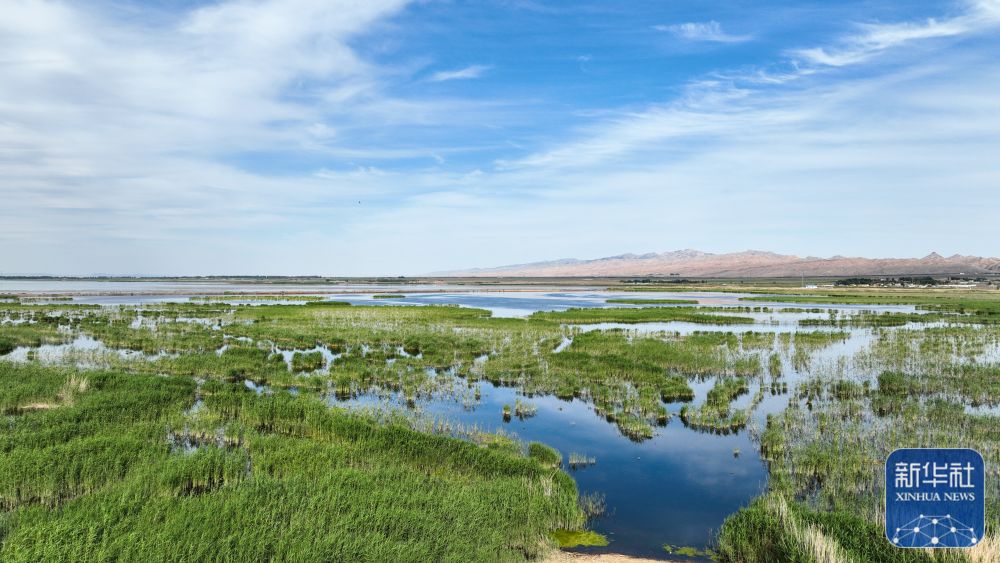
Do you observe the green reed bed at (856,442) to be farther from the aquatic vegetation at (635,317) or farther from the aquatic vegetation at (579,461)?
the aquatic vegetation at (635,317)

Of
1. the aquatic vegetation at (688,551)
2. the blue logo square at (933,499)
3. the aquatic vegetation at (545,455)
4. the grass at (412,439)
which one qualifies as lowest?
the aquatic vegetation at (688,551)

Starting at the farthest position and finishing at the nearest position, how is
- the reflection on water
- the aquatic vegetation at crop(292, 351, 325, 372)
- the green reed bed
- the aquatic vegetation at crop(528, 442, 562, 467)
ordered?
the aquatic vegetation at crop(292, 351, 325, 372), the aquatic vegetation at crop(528, 442, 562, 467), the reflection on water, the green reed bed

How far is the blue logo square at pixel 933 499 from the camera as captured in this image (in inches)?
333

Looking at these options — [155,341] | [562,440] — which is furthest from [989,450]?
[155,341]

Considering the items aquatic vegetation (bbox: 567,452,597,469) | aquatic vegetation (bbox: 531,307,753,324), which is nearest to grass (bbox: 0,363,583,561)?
aquatic vegetation (bbox: 567,452,597,469)

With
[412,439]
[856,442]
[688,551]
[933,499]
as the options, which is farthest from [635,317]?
[933,499]

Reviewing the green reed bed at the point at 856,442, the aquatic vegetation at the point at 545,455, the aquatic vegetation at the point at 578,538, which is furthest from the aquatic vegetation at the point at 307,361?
the green reed bed at the point at 856,442

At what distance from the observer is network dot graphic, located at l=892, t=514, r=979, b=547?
8.67 metres

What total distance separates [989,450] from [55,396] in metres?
→ 29.5

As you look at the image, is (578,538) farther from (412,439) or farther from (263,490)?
(263,490)

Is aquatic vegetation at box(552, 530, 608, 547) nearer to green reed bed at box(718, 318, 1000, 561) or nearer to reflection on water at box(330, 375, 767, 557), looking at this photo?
reflection on water at box(330, 375, 767, 557)

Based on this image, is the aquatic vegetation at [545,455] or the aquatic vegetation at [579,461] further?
the aquatic vegetation at [579,461]

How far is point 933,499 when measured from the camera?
346 inches

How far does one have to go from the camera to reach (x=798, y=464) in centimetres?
1421
